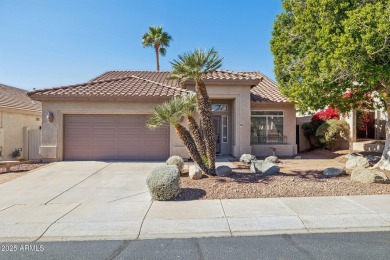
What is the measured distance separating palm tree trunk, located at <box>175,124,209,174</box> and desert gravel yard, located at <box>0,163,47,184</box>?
275 inches

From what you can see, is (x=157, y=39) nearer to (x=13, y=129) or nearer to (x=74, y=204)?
(x=13, y=129)

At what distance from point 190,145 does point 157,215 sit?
3428 millimetres

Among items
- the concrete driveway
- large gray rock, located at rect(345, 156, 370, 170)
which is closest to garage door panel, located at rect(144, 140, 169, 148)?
the concrete driveway

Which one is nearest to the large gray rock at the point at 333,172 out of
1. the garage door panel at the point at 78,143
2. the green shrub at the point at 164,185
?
the green shrub at the point at 164,185

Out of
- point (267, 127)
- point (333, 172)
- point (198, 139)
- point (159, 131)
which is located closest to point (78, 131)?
point (159, 131)

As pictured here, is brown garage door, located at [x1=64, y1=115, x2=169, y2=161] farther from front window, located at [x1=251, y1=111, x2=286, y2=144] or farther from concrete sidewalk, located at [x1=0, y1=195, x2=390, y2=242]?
concrete sidewalk, located at [x1=0, y1=195, x2=390, y2=242]

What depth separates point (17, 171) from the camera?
10.7 meters

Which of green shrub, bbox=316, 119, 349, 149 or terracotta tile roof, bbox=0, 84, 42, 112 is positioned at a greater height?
terracotta tile roof, bbox=0, 84, 42, 112

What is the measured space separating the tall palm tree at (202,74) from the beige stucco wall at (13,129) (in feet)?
42.8

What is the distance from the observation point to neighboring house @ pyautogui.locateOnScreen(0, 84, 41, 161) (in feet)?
49.6

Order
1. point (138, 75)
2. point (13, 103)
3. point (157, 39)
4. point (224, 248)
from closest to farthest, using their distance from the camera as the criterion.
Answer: point (224, 248), point (13, 103), point (138, 75), point (157, 39)

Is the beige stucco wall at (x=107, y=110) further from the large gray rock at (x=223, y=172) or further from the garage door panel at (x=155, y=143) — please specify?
the large gray rock at (x=223, y=172)

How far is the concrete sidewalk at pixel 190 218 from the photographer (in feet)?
15.8

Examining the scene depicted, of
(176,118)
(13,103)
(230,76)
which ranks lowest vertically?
(176,118)
